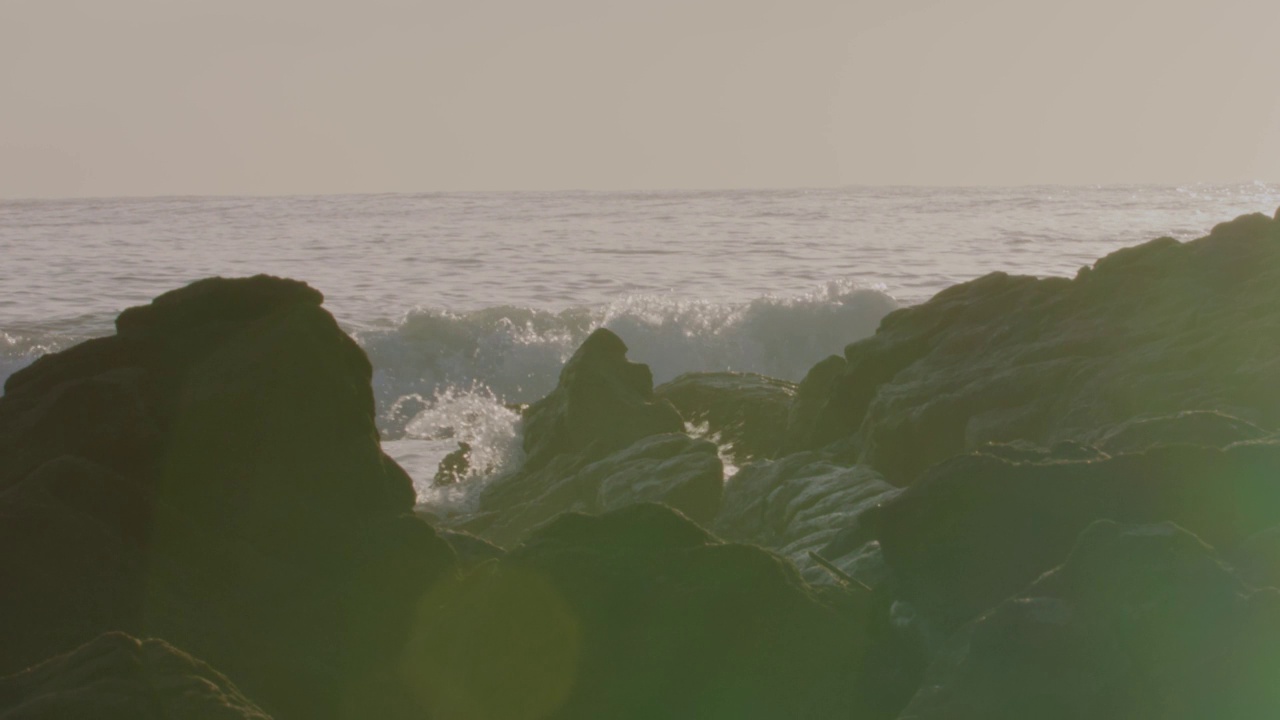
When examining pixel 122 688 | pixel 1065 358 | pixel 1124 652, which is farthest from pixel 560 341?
pixel 122 688

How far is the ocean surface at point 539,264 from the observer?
17969 millimetres

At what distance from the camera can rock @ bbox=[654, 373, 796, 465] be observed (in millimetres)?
9891

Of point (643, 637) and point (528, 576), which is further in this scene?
point (528, 576)

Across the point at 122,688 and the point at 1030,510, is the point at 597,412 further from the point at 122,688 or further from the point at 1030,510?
the point at 122,688

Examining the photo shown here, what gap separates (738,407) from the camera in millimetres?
10633

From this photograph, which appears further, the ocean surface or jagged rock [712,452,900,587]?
the ocean surface

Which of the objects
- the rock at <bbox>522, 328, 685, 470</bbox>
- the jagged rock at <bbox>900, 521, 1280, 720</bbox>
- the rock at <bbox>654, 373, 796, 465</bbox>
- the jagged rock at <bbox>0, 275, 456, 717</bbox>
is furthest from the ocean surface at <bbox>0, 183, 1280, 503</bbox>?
the jagged rock at <bbox>900, 521, 1280, 720</bbox>

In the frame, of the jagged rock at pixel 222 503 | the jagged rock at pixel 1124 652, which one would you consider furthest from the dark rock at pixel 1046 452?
the jagged rock at pixel 222 503

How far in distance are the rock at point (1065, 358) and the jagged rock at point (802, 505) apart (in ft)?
1.60

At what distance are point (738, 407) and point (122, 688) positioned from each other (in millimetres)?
7780

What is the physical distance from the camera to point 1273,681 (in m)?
3.56

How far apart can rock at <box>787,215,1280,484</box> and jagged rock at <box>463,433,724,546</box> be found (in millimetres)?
1040

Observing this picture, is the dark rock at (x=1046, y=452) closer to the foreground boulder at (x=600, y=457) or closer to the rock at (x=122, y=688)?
the foreground boulder at (x=600, y=457)

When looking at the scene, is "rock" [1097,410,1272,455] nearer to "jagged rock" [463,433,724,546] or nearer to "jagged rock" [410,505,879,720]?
"jagged rock" [410,505,879,720]
